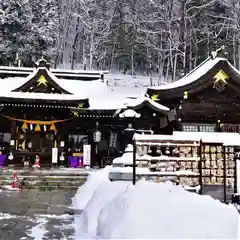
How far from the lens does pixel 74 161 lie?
869 inches

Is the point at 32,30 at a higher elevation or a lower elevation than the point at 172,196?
higher

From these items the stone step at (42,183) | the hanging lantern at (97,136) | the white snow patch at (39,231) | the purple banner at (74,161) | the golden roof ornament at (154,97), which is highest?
the golden roof ornament at (154,97)

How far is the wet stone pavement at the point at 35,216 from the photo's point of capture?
7.21 metres

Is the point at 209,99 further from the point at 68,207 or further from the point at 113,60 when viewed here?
the point at 113,60

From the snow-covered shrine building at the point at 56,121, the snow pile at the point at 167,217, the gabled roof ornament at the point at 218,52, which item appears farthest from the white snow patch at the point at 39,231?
the gabled roof ornament at the point at 218,52

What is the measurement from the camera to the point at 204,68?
68.5 feet

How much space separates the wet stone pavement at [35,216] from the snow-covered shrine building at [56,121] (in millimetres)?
8928

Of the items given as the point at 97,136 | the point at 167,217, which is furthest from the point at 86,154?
the point at 167,217

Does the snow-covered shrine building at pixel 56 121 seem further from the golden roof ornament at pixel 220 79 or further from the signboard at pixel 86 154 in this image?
the golden roof ornament at pixel 220 79

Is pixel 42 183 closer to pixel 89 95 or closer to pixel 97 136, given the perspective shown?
pixel 97 136

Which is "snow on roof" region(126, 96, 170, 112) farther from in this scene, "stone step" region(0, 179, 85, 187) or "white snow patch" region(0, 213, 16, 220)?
"white snow patch" region(0, 213, 16, 220)

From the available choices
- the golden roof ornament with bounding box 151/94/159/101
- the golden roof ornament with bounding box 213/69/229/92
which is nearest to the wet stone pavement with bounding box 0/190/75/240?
the golden roof ornament with bounding box 151/94/159/101

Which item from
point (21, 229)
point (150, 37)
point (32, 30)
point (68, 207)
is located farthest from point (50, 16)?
point (21, 229)

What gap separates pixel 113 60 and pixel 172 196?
44.0m
